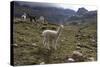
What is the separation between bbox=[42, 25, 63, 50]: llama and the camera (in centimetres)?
224

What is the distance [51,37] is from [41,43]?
0.14m

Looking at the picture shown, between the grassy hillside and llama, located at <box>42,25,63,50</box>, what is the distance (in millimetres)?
42

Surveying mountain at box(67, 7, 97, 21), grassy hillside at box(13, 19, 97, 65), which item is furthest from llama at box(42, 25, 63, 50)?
mountain at box(67, 7, 97, 21)

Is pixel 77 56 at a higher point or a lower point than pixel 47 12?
lower

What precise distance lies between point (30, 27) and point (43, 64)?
17.6 inches

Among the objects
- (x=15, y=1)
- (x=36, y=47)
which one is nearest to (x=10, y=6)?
(x=15, y=1)

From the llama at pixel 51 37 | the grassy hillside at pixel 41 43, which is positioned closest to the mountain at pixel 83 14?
the grassy hillside at pixel 41 43

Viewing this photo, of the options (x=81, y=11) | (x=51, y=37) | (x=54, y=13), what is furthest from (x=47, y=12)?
(x=81, y=11)

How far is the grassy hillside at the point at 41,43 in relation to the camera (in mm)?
2117

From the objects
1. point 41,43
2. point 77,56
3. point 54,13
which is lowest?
point 77,56

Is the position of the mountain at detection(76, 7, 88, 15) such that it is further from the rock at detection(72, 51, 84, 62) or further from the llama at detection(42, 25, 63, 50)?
the rock at detection(72, 51, 84, 62)

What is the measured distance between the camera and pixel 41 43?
7.27 feet

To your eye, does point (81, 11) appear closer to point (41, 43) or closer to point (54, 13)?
point (54, 13)

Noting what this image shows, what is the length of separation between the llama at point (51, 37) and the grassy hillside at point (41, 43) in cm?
4
